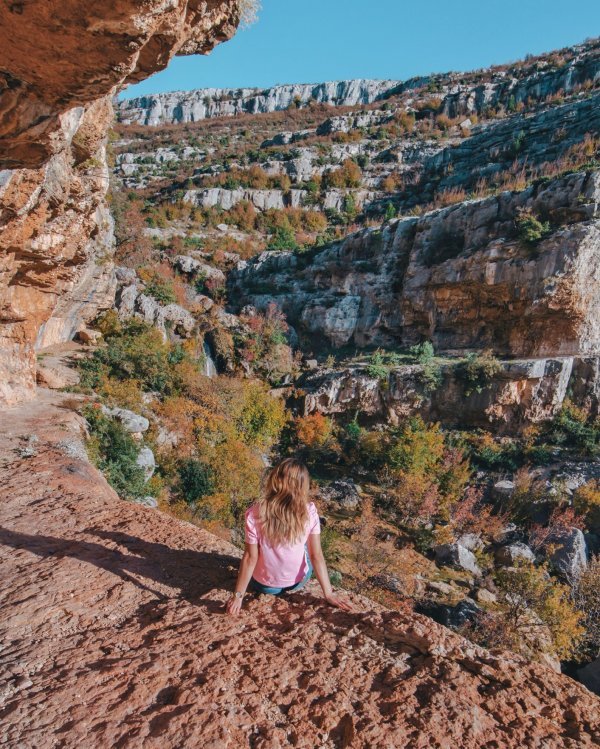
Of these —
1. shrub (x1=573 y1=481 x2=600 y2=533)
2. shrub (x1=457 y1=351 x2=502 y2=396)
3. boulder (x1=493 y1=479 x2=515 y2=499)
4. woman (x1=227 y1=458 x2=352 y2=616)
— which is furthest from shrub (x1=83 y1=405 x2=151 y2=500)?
shrub (x1=457 y1=351 x2=502 y2=396)

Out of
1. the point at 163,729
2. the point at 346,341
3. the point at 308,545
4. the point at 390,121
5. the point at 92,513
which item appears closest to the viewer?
the point at 163,729

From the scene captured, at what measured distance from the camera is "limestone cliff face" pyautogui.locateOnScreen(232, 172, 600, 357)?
1759cm

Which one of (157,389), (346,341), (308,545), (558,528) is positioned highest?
(346,341)

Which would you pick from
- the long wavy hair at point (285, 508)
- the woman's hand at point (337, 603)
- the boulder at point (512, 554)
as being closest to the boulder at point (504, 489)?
the boulder at point (512, 554)

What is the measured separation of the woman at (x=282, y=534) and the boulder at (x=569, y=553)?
12.1 metres

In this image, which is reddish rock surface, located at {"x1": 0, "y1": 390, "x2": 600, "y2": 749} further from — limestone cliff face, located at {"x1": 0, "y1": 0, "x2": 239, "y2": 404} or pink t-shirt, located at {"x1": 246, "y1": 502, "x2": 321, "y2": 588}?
limestone cliff face, located at {"x1": 0, "y1": 0, "x2": 239, "y2": 404}

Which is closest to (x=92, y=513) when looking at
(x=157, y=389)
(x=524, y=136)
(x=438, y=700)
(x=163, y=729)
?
(x=163, y=729)

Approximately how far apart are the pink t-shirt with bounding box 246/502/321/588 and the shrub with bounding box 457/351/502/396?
17010 millimetres

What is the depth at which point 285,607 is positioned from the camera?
109 inches

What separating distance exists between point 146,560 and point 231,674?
1697mm

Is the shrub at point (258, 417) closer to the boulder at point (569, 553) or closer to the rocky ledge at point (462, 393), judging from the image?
the rocky ledge at point (462, 393)

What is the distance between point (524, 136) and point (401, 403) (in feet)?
91.9

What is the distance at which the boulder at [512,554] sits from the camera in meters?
11.9

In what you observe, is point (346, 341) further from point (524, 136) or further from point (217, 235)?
point (524, 136)
